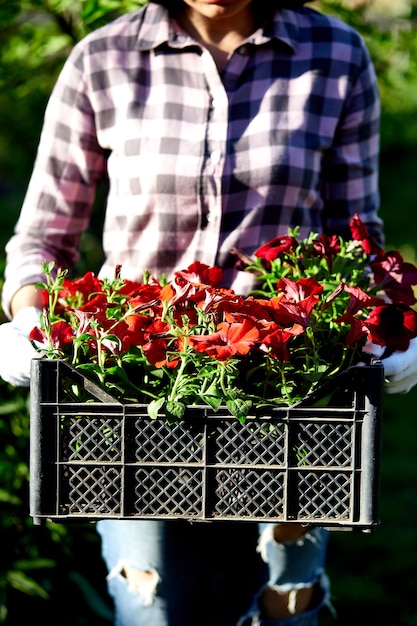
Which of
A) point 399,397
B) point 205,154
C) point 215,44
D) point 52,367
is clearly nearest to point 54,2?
point 215,44

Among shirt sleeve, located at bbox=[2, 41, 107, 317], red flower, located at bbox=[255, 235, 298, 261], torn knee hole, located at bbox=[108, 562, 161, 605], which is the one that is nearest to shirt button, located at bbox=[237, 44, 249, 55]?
A: shirt sleeve, located at bbox=[2, 41, 107, 317]

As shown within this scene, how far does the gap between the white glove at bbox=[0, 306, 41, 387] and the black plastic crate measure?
20cm

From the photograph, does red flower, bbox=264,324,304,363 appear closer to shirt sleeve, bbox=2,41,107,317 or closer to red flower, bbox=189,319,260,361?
red flower, bbox=189,319,260,361

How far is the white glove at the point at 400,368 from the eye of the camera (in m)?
1.55

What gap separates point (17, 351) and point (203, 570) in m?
0.73

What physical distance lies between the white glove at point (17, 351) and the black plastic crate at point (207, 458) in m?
0.20

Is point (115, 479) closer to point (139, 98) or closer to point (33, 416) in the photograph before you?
point (33, 416)

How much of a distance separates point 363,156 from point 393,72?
2156mm

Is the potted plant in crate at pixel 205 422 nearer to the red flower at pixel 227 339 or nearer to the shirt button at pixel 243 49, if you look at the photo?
the red flower at pixel 227 339

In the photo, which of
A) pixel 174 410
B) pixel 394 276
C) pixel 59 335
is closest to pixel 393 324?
pixel 394 276

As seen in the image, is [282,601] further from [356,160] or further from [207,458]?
[356,160]

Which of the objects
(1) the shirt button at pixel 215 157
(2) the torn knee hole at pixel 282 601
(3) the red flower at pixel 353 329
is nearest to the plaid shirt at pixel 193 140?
(1) the shirt button at pixel 215 157

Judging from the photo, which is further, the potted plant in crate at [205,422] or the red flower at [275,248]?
the red flower at [275,248]

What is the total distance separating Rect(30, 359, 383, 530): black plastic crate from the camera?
1360 mm
